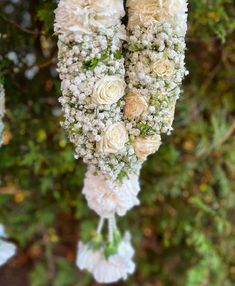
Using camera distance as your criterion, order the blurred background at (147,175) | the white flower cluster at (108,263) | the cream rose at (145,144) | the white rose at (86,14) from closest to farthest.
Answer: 1. the white rose at (86,14)
2. the cream rose at (145,144)
3. the white flower cluster at (108,263)
4. the blurred background at (147,175)

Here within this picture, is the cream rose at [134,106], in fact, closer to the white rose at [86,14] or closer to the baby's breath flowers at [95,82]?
the baby's breath flowers at [95,82]

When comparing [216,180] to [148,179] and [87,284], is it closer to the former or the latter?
[148,179]

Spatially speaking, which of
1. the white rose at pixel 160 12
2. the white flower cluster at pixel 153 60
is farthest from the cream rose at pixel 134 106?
the white rose at pixel 160 12

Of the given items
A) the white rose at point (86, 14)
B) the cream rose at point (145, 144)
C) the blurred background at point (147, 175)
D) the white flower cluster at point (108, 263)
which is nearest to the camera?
the white rose at point (86, 14)

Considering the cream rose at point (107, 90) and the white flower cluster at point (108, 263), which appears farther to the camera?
the white flower cluster at point (108, 263)

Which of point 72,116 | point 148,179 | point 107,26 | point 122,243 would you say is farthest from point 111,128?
point 148,179
